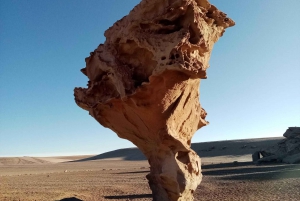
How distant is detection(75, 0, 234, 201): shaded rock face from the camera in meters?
6.59

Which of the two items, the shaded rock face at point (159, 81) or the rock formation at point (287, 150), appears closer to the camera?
the shaded rock face at point (159, 81)

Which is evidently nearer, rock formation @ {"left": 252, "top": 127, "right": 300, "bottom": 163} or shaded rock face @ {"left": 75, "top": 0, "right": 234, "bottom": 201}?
shaded rock face @ {"left": 75, "top": 0, "right": 234, "bottom": 201}

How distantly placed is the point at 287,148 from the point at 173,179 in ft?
→ 72.4

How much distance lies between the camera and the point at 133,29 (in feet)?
23.1

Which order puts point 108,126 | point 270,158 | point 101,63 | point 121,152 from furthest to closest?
point 121,152, point 270,158, point 108,126, point 101,63

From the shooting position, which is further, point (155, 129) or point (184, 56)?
point (155, 129)

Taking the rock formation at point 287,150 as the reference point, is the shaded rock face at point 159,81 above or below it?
above

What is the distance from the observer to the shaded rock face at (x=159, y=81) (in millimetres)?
6594

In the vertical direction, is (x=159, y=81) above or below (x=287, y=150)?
above

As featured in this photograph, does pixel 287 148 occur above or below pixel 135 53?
below

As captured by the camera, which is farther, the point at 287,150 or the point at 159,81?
the point at 287,150

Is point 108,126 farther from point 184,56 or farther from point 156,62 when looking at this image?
point 184,56

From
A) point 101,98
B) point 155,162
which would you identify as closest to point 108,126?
point 101,98

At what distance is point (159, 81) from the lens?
261 inches
